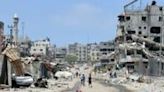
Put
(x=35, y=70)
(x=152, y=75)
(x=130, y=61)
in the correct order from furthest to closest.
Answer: (x=130, y=61), (x=152, y=75), (x=35, y=70)

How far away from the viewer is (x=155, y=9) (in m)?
142

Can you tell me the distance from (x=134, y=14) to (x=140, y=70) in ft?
131

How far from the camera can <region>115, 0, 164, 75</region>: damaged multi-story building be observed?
12316 centimetres

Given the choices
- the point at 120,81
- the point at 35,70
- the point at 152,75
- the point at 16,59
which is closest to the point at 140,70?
Result: the point at 152,75

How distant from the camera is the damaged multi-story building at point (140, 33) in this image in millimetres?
123156

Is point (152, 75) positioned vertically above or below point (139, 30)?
below

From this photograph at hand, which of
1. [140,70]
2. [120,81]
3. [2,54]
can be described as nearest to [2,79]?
[2,54]

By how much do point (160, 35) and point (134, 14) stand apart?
8895mm

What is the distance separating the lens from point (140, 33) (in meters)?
140

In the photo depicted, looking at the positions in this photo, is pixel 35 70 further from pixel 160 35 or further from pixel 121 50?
pixel 160 35

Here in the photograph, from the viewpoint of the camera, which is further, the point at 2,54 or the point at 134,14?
the point at 134,14

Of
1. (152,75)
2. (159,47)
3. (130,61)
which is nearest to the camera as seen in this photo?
(152,75)

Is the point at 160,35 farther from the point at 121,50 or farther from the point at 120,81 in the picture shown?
the point at 120,81

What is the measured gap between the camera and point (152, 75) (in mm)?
94750
